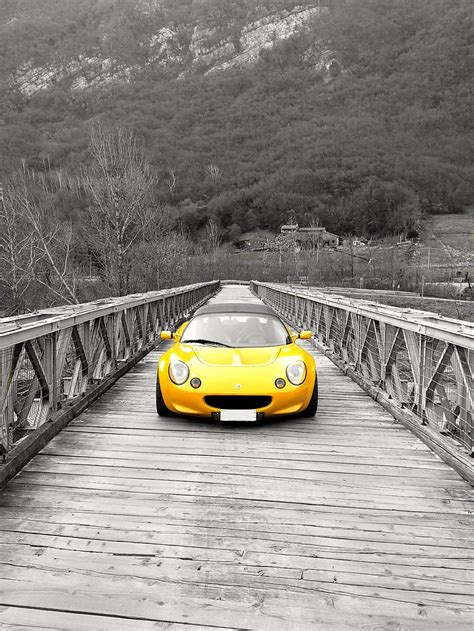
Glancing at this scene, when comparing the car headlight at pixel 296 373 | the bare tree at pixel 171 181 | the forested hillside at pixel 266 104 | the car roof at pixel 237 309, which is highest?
the forested hillside at pixel 266 104

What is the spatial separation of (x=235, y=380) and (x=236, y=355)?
16.3 inches

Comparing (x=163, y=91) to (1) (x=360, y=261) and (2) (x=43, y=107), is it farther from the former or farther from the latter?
(1) (x=360, y=261)

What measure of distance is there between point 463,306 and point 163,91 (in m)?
130

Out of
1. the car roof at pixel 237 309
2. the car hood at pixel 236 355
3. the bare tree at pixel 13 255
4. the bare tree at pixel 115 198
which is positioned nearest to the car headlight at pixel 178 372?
the car hood at pixel 236 355

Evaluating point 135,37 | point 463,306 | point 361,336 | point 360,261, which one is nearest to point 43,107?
point 135,37

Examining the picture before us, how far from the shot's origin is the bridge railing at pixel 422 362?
4.20m

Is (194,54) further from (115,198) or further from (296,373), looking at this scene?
(296,373)

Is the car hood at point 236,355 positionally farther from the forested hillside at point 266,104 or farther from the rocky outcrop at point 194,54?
the rocky outcrop at point 194,54

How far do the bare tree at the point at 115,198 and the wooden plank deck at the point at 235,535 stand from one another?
21.9 meters

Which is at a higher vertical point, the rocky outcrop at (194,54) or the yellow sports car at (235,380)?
the rocky outcrop at (194,54)

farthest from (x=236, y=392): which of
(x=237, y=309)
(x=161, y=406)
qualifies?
(x=237, y=309)

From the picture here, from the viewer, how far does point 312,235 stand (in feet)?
311

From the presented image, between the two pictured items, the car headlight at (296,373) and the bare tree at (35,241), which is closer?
the car headlight at (296,373)

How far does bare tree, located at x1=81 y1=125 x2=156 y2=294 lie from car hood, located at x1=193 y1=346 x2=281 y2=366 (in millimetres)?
20645
